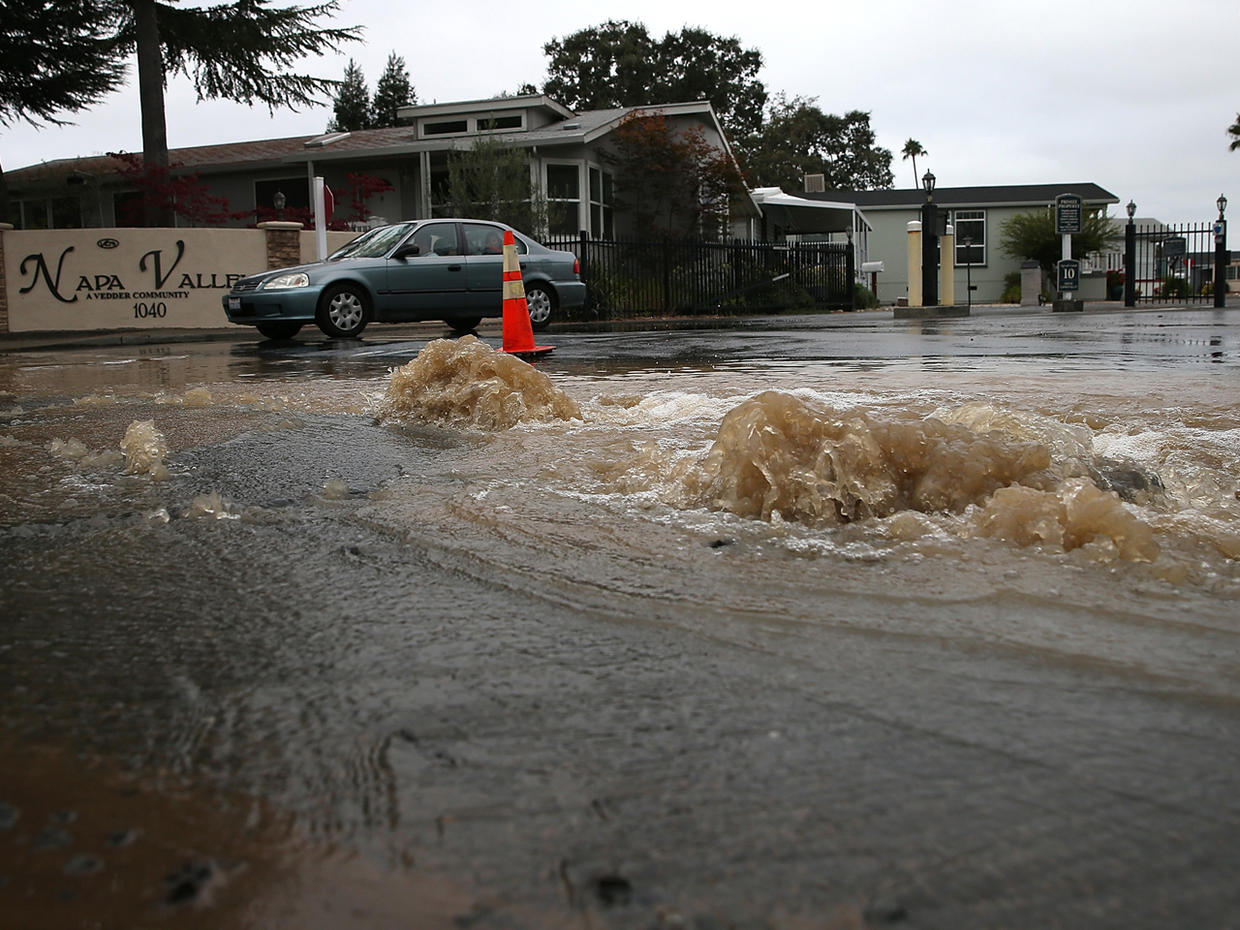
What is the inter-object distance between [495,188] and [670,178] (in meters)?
6.29

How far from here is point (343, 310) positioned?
14680 millimetres

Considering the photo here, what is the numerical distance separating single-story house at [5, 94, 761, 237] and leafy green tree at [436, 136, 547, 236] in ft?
2.88

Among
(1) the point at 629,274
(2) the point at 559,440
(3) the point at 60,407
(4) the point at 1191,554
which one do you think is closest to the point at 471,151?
(1) the point at 629,274

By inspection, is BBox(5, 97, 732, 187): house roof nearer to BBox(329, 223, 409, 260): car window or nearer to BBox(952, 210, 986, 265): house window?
BBox(329, 223, 409, 260): car window

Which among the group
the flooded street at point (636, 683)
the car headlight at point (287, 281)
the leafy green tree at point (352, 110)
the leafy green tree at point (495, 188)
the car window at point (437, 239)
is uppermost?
the leafy green tree at point (352, 110)

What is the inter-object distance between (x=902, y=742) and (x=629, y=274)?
2405 cm

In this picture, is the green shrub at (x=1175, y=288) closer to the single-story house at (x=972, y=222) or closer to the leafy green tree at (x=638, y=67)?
the single-story house at (x=972, y=222)

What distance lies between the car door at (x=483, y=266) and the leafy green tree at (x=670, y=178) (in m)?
14.8

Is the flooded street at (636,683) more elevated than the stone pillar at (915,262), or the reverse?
the stone pillar at (915,262)

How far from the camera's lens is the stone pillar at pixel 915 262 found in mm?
26578

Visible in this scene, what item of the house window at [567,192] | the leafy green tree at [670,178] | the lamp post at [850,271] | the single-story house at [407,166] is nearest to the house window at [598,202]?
the single-story house at [407,166]

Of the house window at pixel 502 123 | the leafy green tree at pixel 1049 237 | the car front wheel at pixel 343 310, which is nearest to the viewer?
the car front wheel at pixel 343 310

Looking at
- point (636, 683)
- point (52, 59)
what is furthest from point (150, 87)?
point (636, 683)

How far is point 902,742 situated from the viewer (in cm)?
170
